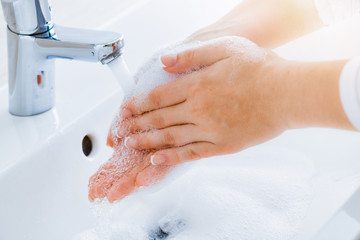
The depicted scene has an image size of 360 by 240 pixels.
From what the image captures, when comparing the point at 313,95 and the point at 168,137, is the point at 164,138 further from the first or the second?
the point at 313,95

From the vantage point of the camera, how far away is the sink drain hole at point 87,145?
685 millimetres

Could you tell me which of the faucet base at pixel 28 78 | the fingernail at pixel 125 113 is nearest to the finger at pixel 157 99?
the fingernail at pixel 125 113

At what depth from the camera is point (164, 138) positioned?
604 mm

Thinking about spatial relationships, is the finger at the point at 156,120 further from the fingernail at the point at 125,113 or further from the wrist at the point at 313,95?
the wrist at the point at 313,95

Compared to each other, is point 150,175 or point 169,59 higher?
point 169,59

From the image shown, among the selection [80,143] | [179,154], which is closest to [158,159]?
[179,154]

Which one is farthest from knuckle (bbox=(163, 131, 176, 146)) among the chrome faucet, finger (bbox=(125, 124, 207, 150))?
the chrome faucet

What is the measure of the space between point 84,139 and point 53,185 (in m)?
0.08

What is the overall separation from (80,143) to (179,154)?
0.15 meters

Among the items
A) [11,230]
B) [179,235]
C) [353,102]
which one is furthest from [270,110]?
[11,230]

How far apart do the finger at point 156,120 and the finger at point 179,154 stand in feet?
0.10

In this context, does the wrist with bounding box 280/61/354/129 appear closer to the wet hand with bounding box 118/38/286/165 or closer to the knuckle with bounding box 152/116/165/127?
the wet hand with bounding box 118/38/286/165

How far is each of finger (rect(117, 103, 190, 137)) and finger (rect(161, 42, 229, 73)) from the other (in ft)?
0.16

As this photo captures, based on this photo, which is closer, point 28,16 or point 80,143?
point 28,16
